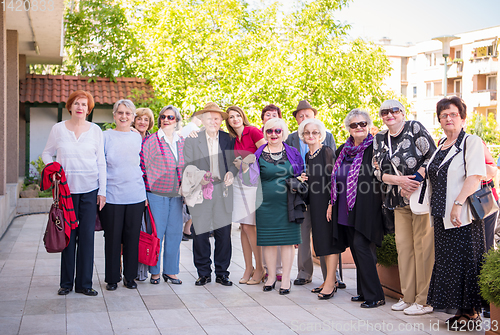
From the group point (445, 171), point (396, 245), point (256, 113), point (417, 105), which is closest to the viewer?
point (445, 171)

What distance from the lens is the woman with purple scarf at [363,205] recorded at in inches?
202

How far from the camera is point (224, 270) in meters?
6.11

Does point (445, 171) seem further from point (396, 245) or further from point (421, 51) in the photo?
point (421, 51)

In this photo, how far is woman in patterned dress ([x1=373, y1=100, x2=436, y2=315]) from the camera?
191 inches

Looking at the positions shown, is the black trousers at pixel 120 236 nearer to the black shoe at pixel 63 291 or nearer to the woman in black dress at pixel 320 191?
the black shoe at pixel 63 291

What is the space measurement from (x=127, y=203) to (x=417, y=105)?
5065cm

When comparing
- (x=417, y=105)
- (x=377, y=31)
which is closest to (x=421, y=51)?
(x=417, y=105)

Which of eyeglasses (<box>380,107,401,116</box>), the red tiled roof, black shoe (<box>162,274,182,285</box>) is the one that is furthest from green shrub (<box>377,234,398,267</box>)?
the red tiled roof

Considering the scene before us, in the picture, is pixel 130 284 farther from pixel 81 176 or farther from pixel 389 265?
pixel 389 265

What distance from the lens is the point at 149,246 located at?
5879 mm

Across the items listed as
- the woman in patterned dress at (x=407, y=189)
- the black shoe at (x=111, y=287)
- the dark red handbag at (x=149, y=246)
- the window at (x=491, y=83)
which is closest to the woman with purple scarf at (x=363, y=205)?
the woman in patterned dress at (x=407, y=189)

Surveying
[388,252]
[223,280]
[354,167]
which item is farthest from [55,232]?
[388,252]

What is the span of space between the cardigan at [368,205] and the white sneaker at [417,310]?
0.66 meters

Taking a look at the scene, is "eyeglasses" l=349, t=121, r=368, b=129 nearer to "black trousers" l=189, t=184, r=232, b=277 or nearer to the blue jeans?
"black trousers" l=189, t=184, r=232, b=277
